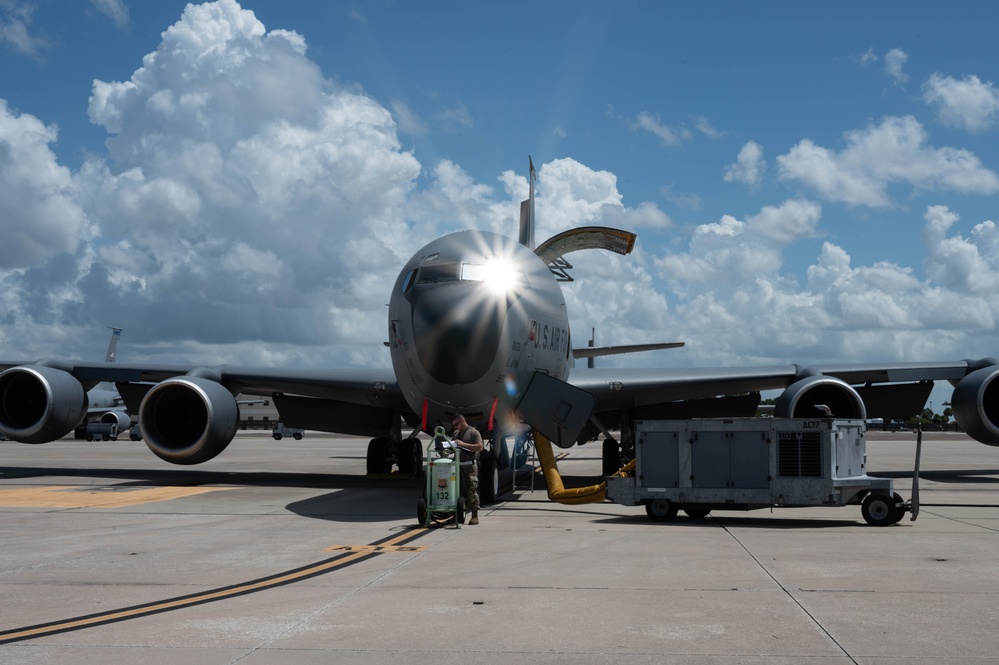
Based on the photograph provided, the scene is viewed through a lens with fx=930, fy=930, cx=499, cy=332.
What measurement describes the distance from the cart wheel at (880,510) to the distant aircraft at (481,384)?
446 centimetres

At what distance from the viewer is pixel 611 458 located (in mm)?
→ 22969

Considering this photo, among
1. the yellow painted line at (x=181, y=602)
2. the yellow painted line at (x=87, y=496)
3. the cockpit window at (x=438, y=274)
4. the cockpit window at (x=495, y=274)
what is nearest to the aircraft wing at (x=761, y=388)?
the cockpit window at (x=495, y=274)

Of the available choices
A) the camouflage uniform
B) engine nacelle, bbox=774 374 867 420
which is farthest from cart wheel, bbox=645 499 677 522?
engine nacelle, bbox=774 374 867 420

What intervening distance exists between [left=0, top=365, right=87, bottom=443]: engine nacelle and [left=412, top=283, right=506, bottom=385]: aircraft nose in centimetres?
1023

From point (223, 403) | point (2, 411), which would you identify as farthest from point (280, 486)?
point (2, 411)

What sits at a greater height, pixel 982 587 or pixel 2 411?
pixel 2 411

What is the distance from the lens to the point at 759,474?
13.0m

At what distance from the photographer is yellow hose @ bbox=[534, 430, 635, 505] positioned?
606 inches

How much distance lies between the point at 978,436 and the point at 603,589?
50.1ft

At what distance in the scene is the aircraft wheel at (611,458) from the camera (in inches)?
901

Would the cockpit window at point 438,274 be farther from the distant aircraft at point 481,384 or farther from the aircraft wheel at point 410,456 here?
the aircraft wheel at point 410,456

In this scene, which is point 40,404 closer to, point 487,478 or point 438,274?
point 487,478

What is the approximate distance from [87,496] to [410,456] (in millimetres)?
7529

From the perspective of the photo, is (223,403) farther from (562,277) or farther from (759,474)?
(759,474)
